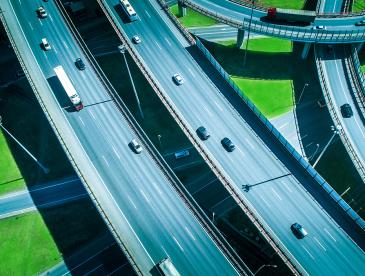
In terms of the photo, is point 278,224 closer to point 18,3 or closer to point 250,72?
point 250,72

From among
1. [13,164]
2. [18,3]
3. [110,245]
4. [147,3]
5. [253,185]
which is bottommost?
[253,185]

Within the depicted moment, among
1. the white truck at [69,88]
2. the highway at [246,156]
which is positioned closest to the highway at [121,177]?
the white truck at [69,88]

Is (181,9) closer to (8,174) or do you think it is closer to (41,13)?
(41,13)

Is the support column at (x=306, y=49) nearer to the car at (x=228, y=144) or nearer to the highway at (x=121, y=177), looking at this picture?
the car at (x=228, y=144)

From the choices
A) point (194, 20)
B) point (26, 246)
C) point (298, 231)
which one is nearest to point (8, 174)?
point (26, 246)

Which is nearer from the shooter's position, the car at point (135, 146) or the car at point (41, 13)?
the car at point (135, 146)

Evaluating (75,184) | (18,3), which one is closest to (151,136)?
(75,184)
